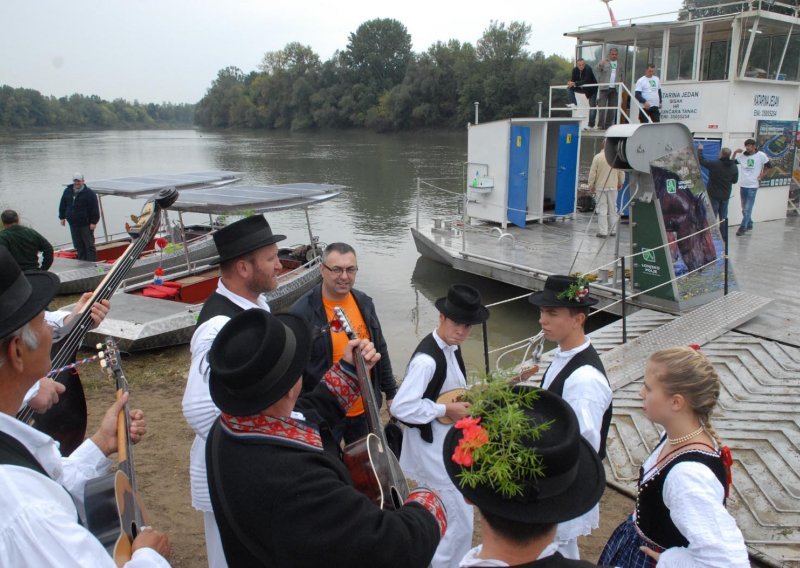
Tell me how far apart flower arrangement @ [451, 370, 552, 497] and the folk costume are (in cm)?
82

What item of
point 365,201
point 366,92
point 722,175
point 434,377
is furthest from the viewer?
point 366,92

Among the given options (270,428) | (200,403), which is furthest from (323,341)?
(270,428)

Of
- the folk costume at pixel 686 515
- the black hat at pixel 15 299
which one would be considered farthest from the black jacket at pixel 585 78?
the black hat at pixel 15 299

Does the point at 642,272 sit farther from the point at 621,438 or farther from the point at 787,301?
the point at 621,438

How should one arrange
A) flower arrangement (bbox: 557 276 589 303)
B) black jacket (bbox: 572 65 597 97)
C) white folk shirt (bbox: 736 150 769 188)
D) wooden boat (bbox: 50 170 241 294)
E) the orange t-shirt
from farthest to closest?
black jacket (bbox: 572 65 597 97) → white folk shirt (bbox: 736 150 769 188) → wooden boat (bbox: 50 170 241 294) → the orange t-shirt → flower arrangement (bbox: 557 276 589 303)

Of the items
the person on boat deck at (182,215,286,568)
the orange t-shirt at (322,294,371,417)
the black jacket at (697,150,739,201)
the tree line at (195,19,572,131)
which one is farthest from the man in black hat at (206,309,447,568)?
the tree line at (195,19,572,131)

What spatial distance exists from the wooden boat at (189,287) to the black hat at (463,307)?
20.6 ft

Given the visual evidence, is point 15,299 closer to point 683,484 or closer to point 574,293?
point 683,484

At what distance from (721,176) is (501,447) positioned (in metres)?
11.7

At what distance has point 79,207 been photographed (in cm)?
1200

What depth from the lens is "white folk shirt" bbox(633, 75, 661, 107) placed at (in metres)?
12.6

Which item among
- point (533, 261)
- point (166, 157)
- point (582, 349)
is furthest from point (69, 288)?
point (166, 157)

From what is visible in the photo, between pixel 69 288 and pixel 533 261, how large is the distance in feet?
30.1

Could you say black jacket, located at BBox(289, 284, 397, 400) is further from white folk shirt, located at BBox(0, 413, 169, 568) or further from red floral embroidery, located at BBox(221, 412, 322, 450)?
white folk shirt, located at BBox(0, 413, 169, 568)
